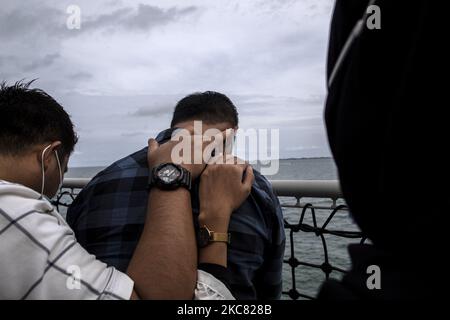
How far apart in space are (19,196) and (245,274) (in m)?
0.73

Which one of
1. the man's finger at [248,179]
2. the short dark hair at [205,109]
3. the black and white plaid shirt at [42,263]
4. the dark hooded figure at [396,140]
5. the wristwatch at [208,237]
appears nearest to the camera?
the dark hooded figure at [396,140]

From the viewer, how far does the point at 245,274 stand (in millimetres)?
1330

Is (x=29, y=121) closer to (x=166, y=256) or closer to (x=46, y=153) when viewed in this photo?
(x=46, y=153)

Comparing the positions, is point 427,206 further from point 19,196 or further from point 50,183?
point 50,183

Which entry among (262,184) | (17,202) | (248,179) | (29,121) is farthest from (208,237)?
(29,121)

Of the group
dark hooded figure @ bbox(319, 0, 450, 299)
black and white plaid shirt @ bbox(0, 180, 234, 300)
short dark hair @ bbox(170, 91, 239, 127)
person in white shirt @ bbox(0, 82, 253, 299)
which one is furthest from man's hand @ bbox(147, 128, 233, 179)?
dark hooded figure @ bbox(319, 0, 450, 299)

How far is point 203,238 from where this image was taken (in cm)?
123

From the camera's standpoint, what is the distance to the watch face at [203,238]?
122cm

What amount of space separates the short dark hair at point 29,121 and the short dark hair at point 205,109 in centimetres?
47

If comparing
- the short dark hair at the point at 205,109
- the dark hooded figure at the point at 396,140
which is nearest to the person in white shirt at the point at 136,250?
the short dark hair at the point at 205,109

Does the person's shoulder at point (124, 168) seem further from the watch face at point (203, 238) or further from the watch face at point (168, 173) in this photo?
the watch face at point (203, 238)

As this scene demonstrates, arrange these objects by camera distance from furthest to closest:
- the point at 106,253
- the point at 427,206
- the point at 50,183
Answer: the point at 50,183
the point at 106,253
the point at 427,206

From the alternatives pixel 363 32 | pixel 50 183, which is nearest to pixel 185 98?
pixel 50 183

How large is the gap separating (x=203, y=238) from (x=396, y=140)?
792 mm
